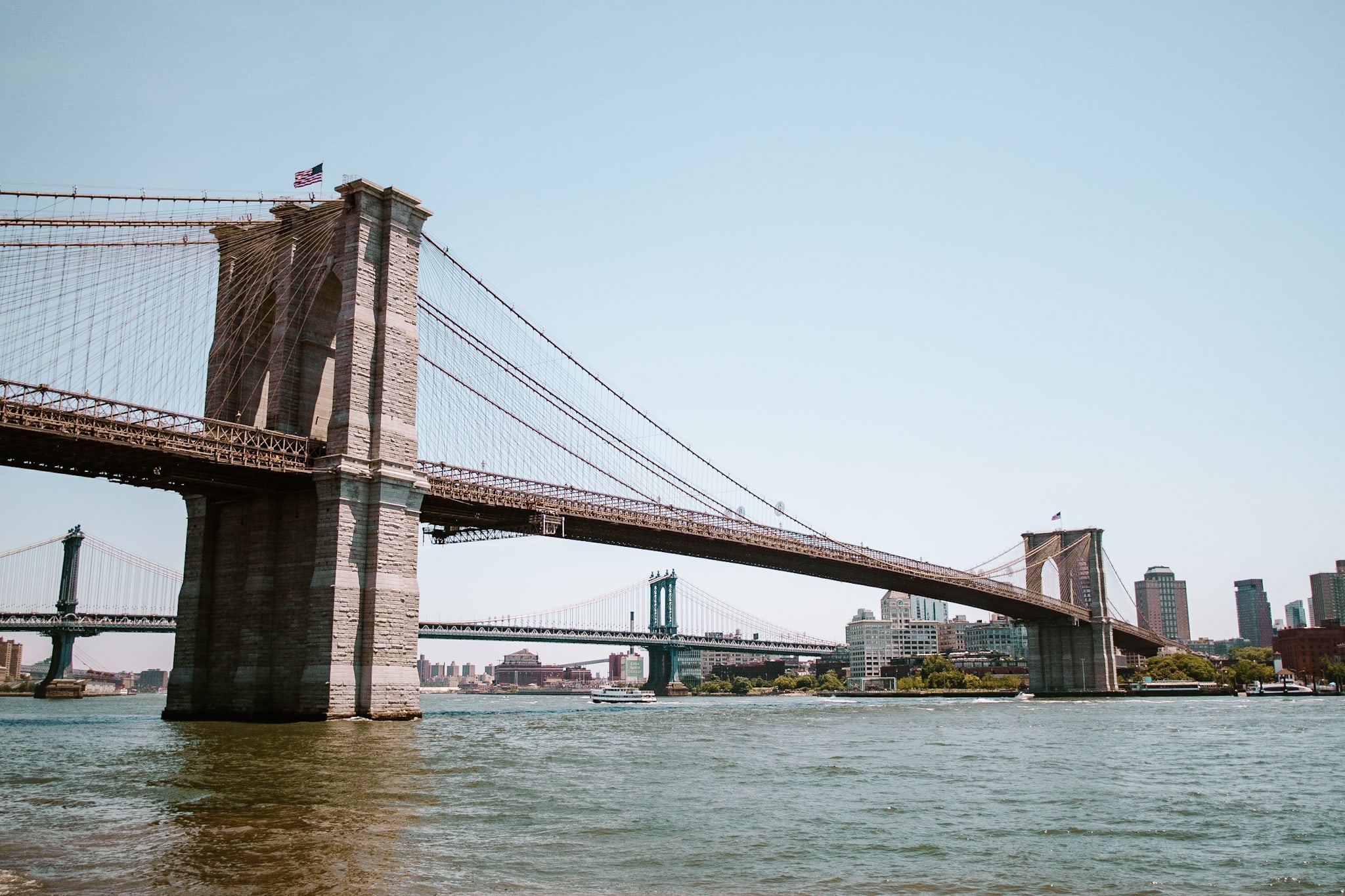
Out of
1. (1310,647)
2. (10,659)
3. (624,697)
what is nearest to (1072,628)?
(624,697)

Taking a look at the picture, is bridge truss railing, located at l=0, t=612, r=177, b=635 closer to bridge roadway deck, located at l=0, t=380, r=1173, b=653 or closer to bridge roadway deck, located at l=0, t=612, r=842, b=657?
bridge roadway deck, located at l=0, t=612, r=842, b=657

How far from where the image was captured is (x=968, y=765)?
2567 cm

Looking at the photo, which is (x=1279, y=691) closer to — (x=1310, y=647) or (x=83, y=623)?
(x=1310, y=647)

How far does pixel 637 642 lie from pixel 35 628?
73826 mm

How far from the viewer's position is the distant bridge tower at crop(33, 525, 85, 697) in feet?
355

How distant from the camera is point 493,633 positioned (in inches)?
5039

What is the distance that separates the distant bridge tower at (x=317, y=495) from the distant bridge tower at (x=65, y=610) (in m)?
78.3

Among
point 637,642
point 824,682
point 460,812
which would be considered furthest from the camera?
point 824,682

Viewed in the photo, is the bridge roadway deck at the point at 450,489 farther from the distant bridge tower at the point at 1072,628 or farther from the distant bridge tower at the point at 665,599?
the distant bridge tower at the point at 665,599

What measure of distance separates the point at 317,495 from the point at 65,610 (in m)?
87.4

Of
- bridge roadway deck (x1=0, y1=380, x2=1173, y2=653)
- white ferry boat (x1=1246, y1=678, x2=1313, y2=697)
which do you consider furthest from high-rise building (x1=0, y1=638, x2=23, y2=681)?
white ferry boat (x1=1246, y1=678, x2=1313, y2=697)

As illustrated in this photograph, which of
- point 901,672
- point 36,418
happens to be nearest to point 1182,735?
point 36,418

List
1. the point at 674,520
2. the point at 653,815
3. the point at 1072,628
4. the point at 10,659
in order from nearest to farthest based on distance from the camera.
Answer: the point at 653,815
the point at 674,520
the point at 1072,628
the point at 10,659

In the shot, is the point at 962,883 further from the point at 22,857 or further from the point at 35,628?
the point at 35,628
